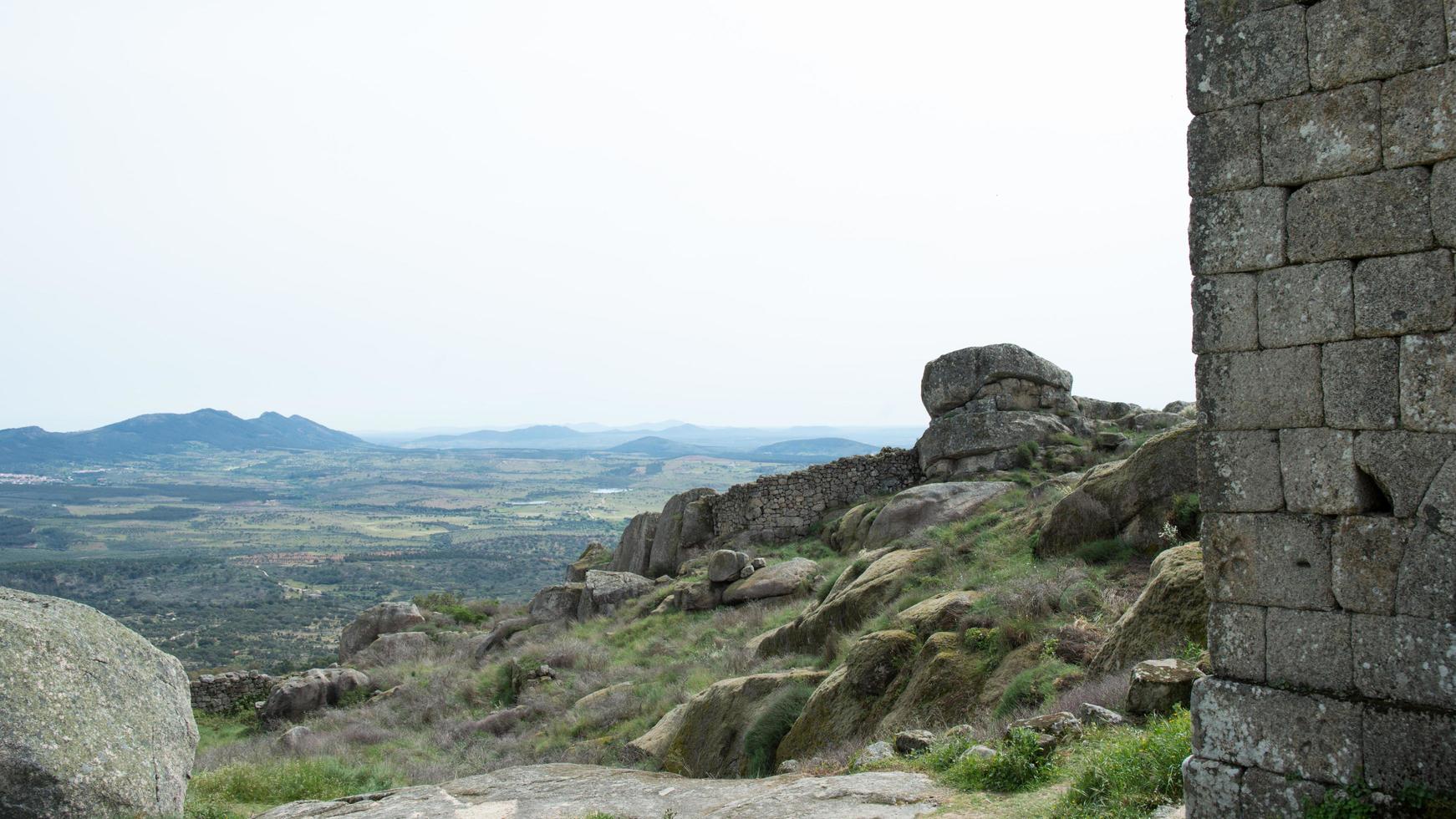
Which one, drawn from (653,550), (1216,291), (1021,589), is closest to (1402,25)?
(1216,291)

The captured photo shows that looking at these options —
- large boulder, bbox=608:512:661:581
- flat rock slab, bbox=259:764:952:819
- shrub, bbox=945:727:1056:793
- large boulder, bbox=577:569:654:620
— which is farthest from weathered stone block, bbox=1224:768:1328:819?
large boulder, bbox=608:512:661:581

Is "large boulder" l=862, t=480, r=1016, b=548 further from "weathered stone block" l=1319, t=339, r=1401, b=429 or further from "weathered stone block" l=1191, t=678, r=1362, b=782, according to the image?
"weathered stone block" l=1319, t=339, r=1401, b=429

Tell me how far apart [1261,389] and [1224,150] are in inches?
49.3

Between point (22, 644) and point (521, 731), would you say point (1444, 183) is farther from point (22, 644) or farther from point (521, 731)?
point (521, 731)

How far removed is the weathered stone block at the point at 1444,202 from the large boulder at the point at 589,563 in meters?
21.8

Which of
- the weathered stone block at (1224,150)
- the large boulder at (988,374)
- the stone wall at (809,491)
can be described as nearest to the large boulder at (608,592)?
the stone wall at (809,491)

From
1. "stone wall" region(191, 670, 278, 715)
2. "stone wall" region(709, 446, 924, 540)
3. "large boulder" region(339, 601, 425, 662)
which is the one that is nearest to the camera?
"stone wall" region(191, 670, 278, 715)

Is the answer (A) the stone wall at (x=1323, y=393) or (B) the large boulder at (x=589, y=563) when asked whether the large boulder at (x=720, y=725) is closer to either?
(A) the stone wall at (x=1323, y=393)

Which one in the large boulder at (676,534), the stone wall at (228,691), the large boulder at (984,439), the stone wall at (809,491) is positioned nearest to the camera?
the stone wall at (228,691)

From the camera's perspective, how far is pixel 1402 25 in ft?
15.1

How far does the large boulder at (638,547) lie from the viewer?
24.6 metres

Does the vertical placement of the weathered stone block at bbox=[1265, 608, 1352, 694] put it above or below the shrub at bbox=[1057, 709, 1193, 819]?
above

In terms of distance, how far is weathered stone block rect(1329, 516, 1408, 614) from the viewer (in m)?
4.64

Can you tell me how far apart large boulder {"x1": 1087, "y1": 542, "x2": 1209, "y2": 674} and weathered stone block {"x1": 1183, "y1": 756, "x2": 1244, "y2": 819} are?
7.31 ft
